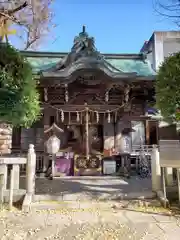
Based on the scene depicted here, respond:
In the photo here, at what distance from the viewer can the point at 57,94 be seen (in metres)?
9.44

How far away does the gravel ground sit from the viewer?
11.8 feet

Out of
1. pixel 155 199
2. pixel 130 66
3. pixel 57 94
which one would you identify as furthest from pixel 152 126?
pixel 155 199

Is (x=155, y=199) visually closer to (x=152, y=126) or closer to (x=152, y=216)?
(x=152, y=216)

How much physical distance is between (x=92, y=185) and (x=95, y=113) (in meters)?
3.51

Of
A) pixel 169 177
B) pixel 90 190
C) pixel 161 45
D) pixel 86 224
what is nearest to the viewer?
pixel 86 224

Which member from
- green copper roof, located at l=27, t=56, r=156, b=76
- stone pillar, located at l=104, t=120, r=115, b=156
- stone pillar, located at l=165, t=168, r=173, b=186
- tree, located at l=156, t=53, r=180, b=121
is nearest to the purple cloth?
stone pillar, located at l=104, t=120, r=115, b=156

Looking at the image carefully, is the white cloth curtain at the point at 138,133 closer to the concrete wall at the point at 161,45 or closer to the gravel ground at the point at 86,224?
the concrete wall at the point at 161,45

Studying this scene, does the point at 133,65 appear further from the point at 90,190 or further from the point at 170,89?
the point at 90,190

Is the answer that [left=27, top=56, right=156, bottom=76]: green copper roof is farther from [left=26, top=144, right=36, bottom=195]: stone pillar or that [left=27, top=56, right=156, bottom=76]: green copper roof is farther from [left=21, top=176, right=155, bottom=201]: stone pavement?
[left=26, top=144, right=36, bottom=195]: stone pillar

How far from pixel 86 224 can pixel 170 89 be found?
12.7ft

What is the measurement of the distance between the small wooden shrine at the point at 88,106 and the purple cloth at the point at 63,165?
36 centimetres

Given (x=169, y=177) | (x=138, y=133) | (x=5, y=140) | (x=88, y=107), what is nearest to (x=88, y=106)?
(x=88, y=107)

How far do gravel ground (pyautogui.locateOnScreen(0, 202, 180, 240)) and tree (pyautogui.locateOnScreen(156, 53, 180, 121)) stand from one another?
259 centimetres

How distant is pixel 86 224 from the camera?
13.3ft
